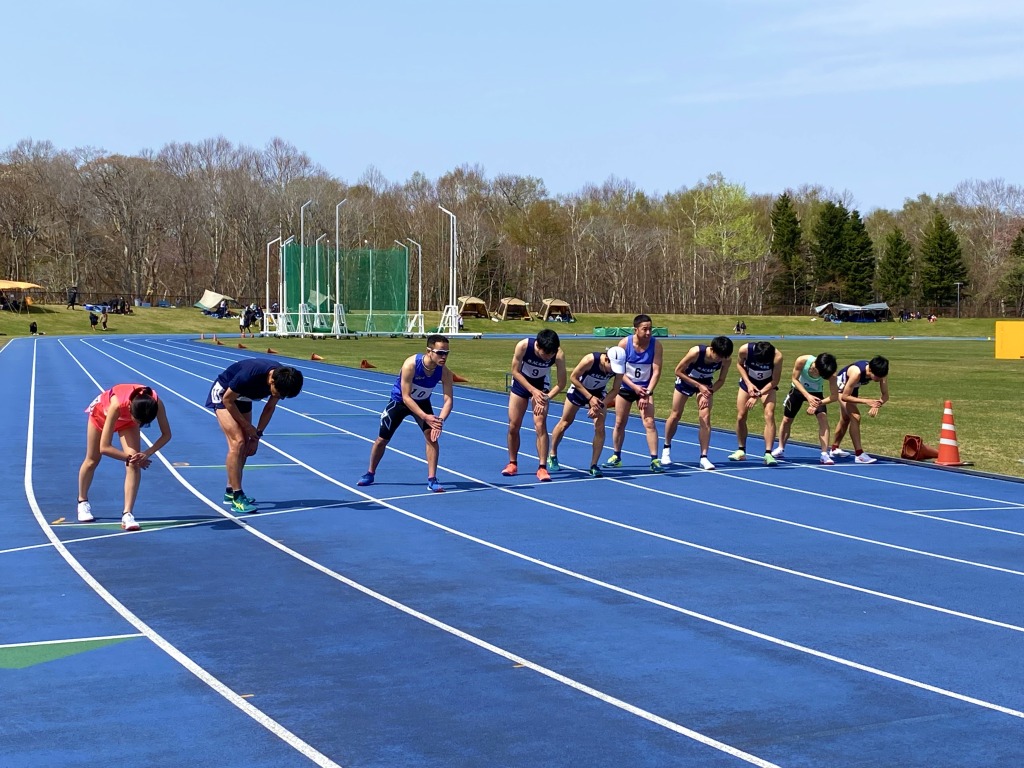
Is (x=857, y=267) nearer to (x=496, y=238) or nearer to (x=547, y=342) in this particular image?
(x=496, y=238)

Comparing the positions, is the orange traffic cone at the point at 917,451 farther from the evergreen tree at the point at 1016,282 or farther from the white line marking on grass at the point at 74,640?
the evergreen tree at the point at 1016,282

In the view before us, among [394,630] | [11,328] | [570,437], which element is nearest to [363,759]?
[394,630]

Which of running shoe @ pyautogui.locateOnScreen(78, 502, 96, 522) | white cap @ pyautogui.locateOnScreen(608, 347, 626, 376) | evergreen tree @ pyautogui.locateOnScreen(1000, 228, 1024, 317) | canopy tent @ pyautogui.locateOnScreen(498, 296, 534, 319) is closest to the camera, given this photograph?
running shoe @ pyautogui.locateOnScreen(78, 502, 96, 522)

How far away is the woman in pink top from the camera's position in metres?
10.1

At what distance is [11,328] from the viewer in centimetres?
6862

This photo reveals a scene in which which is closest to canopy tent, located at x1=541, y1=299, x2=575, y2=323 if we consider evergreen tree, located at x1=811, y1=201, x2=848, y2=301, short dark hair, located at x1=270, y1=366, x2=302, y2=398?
evergreen tree, located at x1=811, y1=201, x2=848, y2=301

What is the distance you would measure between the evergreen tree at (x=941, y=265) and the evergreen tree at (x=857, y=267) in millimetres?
4831

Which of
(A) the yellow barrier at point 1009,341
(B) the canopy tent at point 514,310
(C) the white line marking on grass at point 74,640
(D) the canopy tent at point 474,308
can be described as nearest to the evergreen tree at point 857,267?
(B) the canopy tent at point 514,310

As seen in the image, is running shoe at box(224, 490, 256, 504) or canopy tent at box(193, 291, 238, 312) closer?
running shoe at box(224, 490, 256, 504)

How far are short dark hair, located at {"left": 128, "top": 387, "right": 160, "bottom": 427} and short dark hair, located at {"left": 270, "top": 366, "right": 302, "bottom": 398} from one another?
98cm

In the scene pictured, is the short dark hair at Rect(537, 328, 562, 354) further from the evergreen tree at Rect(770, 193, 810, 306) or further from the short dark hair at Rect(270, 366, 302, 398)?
the evergreen tree at Rect(770, 193, 810, 306)

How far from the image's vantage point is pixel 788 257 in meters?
115

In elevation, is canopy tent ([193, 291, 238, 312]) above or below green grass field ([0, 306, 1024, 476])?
above

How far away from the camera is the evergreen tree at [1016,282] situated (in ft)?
342
